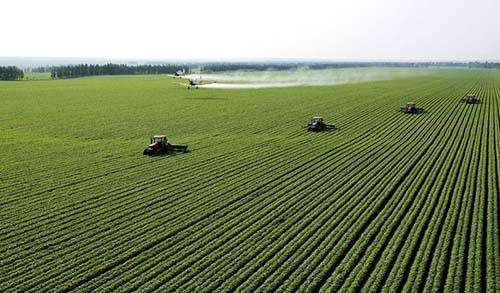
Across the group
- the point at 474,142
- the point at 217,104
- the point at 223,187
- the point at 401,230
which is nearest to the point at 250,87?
the point at 217,104

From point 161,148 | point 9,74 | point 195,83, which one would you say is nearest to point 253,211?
point 161,148

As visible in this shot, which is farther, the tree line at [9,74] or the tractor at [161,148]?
the tree line at [9,74]

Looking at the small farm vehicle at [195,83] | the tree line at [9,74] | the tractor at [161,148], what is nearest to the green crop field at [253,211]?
the tractor at [161,148]

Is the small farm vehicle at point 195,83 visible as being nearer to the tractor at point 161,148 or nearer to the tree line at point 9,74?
the tractor at point 161,148

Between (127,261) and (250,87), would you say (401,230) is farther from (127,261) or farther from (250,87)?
(250,87)

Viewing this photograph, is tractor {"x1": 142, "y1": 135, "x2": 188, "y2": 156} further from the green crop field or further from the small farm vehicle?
the small farm vehicle

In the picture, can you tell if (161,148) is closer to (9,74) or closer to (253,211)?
(253,211)
